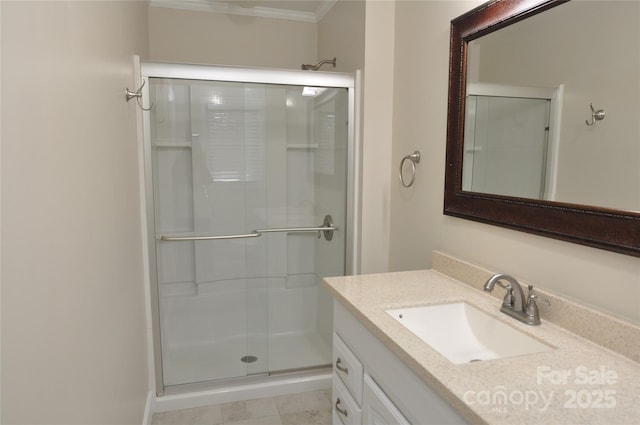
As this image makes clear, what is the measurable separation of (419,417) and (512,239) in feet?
2.49

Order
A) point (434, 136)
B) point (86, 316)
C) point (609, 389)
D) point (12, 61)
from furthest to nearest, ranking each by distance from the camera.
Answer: point (434, 136), point (86, 316), point (609, 389), point (12, 61)

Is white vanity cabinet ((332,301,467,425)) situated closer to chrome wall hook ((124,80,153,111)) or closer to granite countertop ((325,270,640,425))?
granite countertop ((325,270,640,425))

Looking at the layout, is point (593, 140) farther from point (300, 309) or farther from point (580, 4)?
point (300, 309)

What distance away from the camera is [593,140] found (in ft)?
3.96

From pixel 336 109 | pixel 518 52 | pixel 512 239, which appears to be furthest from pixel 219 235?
pixel 518 52

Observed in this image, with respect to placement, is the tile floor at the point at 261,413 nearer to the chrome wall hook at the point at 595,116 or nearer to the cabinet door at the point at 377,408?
the cabinet door at the point at 377,408

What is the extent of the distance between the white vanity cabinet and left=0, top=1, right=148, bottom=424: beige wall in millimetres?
797

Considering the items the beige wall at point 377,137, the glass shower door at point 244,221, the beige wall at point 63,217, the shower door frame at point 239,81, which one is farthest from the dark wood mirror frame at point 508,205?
the beige wall at point 63,217

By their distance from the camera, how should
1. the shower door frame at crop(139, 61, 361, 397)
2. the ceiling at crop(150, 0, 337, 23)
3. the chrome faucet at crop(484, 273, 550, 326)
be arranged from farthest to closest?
the ceiling at crop(150, 0, 337, 23), the shower door frame at crop(139, 61, 361, 397), the chrome faucet at crop(484, 273, 550, 326)

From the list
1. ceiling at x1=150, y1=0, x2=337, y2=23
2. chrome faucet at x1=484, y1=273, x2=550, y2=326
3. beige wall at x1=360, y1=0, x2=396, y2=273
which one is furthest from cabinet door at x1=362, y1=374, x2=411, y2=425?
ceiling at x1=150, y1=0, x2=337, y2=23

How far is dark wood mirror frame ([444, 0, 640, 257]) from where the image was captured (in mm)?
1152

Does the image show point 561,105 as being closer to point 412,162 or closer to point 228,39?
point 412,162

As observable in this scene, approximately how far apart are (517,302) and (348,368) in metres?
0.63

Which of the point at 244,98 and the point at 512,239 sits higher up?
the point at 244,98
